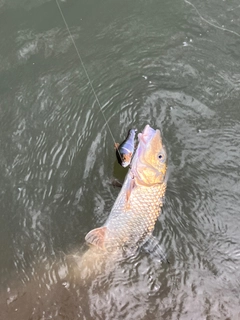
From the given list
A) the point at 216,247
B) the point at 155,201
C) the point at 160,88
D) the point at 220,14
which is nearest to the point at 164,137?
the point at 160,88

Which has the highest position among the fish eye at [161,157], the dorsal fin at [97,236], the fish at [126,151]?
the fish at [126,151]

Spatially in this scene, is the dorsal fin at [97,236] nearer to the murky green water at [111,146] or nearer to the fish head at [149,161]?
the murky green water at [111,146]

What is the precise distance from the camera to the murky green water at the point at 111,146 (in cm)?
290

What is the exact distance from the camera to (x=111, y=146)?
335 cm

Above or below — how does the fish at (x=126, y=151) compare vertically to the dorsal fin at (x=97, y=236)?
above

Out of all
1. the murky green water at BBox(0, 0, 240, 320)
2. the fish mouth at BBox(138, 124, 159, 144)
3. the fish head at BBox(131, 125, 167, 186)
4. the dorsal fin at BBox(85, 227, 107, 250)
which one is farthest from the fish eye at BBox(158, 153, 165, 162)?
the dorsal fin at BBox(85, 227, 107, 250)

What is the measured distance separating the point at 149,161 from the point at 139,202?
12.1 inches

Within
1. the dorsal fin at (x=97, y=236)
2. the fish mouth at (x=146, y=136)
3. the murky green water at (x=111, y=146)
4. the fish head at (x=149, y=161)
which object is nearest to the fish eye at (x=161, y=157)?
the fish head at (x=149, y=161)

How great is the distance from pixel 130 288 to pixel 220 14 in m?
3.11

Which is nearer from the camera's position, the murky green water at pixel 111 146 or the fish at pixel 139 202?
the fish at pixel 139 202

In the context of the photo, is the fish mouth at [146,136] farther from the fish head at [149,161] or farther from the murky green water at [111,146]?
the murky green water at [111,146]

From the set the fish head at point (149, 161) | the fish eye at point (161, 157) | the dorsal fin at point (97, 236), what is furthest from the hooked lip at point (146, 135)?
the dorsal fin at point (97, 236)

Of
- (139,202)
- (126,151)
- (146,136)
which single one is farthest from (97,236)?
(146,136)

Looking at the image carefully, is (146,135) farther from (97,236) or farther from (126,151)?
(97,236)
